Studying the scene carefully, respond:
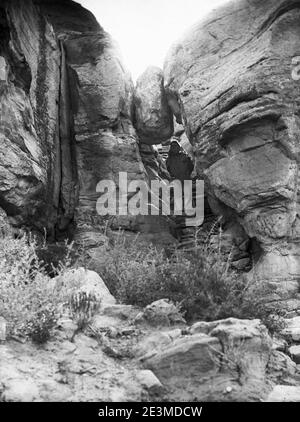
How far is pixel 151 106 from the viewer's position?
18406 millimetres

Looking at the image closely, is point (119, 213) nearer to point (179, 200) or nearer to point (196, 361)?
point (179, 200)

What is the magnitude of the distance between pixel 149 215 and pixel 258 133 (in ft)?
15.6

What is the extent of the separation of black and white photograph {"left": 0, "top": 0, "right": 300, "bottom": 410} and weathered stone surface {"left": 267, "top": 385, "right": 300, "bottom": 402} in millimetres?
24

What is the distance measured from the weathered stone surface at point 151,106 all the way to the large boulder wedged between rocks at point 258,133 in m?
2.48

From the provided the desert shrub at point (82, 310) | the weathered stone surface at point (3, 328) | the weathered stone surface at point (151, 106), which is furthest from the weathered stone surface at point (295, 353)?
the weathered stone surface at point (151, 106)

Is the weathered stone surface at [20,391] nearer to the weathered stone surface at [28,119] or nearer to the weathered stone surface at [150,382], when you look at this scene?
the weathered stone surface at [150,382]

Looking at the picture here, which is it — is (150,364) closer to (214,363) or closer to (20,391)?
(214,363)

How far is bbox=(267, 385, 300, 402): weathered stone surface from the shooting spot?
6109mm

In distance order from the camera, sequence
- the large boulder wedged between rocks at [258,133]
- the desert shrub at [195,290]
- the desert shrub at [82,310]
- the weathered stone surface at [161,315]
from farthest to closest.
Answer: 1. the large boulder wedged between rocks at [258,133]
2. the desert shrub at [195,290]
3. the weathered stone surface at [161,315]
4. the desert shrub at [82,310]

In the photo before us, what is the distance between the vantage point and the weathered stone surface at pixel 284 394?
241 inches

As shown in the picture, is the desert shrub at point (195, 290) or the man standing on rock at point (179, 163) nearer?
the desert shrub at point (195, 290)

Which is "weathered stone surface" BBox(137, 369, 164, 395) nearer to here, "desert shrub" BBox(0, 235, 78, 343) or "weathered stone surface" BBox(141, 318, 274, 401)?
"weathered stone surface" BBox(141, 318, 274, 401)
